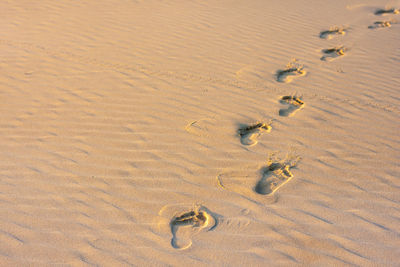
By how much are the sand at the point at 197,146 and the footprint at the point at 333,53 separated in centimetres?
3

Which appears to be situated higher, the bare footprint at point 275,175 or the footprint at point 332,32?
the footprint at point 332,32

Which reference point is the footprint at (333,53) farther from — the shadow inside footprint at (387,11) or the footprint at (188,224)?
the footprint at (188,224)

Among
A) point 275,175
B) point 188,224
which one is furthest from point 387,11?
point 188,224

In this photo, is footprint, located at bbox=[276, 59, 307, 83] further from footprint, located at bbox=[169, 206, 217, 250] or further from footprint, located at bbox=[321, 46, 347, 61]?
footprint, located at bbox=[169, 206, 217, 250]

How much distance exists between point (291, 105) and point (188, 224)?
2.02 metres

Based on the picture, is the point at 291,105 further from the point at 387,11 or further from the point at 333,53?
the point at 387,11

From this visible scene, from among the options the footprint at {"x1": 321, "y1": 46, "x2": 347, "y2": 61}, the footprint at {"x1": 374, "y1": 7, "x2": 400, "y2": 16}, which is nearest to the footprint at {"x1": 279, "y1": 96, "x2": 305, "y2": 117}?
the footprint at {"x1": 321, "y1": 46, "x2": 347, "y2": 61}

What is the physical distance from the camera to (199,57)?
494 cm

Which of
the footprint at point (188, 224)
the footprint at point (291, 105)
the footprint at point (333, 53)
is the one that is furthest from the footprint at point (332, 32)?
the footprint at point (188, 224)

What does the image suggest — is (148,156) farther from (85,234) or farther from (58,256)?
(58,256)

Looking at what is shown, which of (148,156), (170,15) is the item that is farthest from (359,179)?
(170,15)

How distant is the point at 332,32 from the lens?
232 inches

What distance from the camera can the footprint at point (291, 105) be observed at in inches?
146

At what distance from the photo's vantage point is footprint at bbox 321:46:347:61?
5.02 meters
